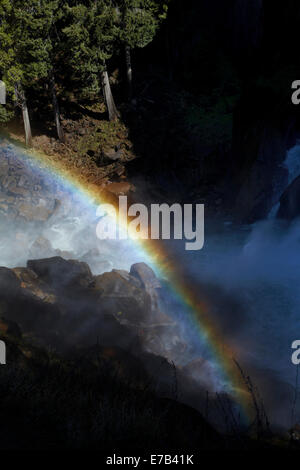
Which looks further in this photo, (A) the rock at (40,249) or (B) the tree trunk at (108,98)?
(B) the tree trunk at (108,98)

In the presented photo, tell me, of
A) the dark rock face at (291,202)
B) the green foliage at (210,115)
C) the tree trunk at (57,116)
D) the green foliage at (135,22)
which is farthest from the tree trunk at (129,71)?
the dark rock face at (291,202)

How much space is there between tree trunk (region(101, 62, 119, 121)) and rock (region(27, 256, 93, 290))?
14.2m

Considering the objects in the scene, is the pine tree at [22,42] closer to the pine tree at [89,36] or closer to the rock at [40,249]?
the pine tree at [89,36]

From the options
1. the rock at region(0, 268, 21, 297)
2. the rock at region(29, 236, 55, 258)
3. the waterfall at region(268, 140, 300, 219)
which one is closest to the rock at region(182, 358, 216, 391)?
the rock at region(0, 268, 21, 297)

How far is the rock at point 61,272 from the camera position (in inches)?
535

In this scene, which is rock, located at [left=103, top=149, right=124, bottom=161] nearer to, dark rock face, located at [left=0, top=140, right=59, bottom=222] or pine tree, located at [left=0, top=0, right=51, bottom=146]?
dark rock face, located at [left=0, top=140, right=59, bottom=222]

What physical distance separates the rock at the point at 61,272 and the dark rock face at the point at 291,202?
10169 millimetres

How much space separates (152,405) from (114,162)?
19291 millimetres

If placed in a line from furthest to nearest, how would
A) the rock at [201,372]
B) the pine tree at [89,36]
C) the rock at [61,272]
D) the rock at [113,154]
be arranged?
the rock at [113,154]
the pine tree at [89,36]
the rock at [61,272]
the rock at [201,372]

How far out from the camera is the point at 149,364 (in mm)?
9336

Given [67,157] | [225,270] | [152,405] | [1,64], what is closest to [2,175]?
[67,157]

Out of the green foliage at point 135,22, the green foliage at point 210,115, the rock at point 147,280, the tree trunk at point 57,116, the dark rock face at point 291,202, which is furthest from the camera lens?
the green foliage at point 210,115

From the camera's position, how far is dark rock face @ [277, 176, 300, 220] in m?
17.4

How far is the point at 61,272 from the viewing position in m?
13.9
